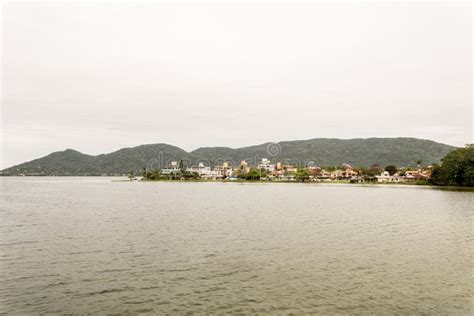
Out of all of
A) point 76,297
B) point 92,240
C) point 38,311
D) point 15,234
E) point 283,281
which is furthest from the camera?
point 15,234

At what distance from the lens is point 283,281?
18.9 m

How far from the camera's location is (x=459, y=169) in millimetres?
116812

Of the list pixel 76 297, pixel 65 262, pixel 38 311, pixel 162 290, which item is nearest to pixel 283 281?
pixel 162 290

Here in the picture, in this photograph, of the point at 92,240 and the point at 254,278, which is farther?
the point at 92,240

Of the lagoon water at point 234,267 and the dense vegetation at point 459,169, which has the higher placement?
the dense vegetation at point 459,169

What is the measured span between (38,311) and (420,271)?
20.0m

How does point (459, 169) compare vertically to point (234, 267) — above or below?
above

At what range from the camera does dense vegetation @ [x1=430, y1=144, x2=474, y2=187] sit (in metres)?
113

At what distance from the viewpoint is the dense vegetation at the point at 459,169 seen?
11306 centimetres

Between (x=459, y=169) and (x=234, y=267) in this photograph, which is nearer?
(x=234, y=267)

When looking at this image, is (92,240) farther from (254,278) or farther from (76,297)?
(254,278)

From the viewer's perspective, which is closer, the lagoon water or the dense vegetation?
the lagoon water

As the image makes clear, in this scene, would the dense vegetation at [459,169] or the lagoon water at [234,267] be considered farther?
the dense vegetation at [459,169]

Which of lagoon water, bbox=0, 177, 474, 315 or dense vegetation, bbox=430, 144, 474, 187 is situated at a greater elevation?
dense vegetation, bbox=430, 144, 474, 187
